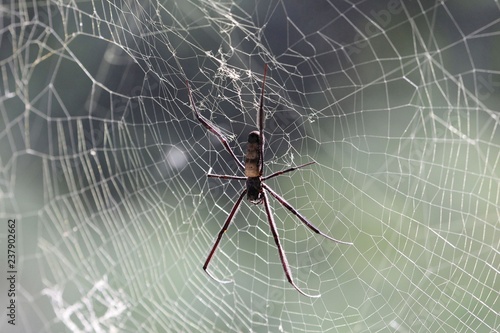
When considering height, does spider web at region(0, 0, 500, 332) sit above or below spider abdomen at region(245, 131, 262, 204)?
above

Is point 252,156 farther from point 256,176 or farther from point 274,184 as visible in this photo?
point 274,184

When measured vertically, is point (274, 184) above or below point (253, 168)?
above

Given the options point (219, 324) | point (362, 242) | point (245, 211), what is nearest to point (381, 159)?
point (362, 242)

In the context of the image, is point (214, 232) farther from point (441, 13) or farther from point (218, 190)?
point (441, 13)

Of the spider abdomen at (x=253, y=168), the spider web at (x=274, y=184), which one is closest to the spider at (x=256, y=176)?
the spider abdomen at (x=253, y=168)

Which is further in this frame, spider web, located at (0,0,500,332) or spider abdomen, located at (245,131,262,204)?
spider web, located at (0,0,500,332)

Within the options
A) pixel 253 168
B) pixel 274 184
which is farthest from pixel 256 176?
pixel 274 184

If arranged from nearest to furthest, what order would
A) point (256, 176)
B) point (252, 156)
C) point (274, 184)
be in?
A: point (252, 156) → point (256, 176) → point (274, 184)

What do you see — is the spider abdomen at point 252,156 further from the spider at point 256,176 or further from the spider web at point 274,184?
the spider web at point 274,184

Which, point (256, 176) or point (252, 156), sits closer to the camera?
point (252, 156)

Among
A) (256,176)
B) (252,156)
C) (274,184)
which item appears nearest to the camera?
(252,156)

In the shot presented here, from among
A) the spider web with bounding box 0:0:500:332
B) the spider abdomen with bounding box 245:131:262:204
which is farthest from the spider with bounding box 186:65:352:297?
the spider web with bounding box 0:0:500:332

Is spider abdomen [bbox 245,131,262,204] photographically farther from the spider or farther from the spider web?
the spider web
